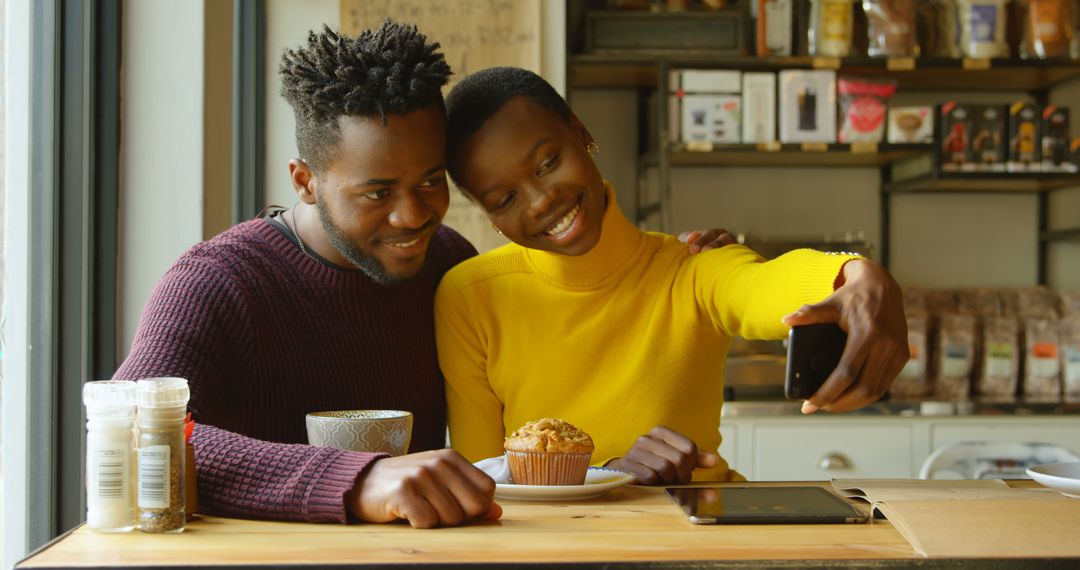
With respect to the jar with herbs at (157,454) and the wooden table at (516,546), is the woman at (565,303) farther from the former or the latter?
the jar with herbs at (157,454)

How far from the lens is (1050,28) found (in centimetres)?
342

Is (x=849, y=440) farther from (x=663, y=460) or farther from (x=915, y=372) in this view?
(x=663, y=460)

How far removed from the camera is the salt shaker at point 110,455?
1017 millimetres

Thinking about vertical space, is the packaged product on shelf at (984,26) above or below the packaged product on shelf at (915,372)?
above

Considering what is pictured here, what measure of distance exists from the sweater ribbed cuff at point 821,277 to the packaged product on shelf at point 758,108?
7.15 feet

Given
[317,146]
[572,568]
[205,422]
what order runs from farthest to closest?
[317,146]
[205,422]
[572,568]

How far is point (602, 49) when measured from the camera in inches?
133

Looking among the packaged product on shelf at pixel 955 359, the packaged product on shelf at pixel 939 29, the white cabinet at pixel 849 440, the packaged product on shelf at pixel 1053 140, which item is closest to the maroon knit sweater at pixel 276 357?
the white cabinet at pixel 849 440

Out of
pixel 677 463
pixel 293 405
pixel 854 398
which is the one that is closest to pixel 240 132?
pixel 293 405

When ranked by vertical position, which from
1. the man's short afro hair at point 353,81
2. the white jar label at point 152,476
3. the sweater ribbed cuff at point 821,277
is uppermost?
the man's short afro hair at point 353,81


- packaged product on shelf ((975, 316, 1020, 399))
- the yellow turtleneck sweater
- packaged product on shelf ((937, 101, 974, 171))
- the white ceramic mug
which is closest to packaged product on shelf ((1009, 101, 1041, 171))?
packaged product on shelf ((937, 101, 974, 171))

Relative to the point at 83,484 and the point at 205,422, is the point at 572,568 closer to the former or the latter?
the point at 205,422

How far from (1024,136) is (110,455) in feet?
10.3

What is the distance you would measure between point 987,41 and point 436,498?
296 cm
